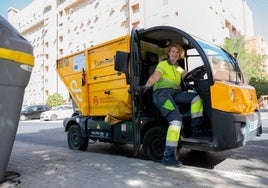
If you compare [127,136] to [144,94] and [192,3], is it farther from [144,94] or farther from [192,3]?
[192,3]

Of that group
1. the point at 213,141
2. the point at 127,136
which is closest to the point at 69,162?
the point at 127,136

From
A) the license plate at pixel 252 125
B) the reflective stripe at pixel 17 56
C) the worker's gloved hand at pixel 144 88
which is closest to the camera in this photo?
the reflective stripe at pixel 17 56

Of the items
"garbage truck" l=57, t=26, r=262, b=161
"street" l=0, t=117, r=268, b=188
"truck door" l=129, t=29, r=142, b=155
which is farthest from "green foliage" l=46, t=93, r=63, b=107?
"truck door" l=129, t=29, r=142, b=155

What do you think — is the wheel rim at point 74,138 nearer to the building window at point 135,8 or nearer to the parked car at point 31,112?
the parked car at point 31,112

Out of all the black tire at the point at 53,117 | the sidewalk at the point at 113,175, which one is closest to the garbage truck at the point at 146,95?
the sidewalk at the point at 113,175

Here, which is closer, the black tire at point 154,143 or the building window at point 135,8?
the black tire at point 154,143

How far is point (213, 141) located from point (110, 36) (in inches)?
1384

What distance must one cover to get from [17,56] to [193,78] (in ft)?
9.71

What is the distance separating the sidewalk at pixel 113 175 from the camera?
391 centimetres

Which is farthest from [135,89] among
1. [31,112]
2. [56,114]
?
[31,112]

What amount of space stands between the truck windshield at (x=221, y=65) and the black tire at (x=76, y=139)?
3.57 m

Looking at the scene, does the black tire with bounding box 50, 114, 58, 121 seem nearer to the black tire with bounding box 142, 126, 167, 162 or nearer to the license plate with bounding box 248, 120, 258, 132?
the black tire with bounding box 142, 126, 167, 162

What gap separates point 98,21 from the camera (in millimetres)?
40656

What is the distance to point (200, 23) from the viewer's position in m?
31.5
